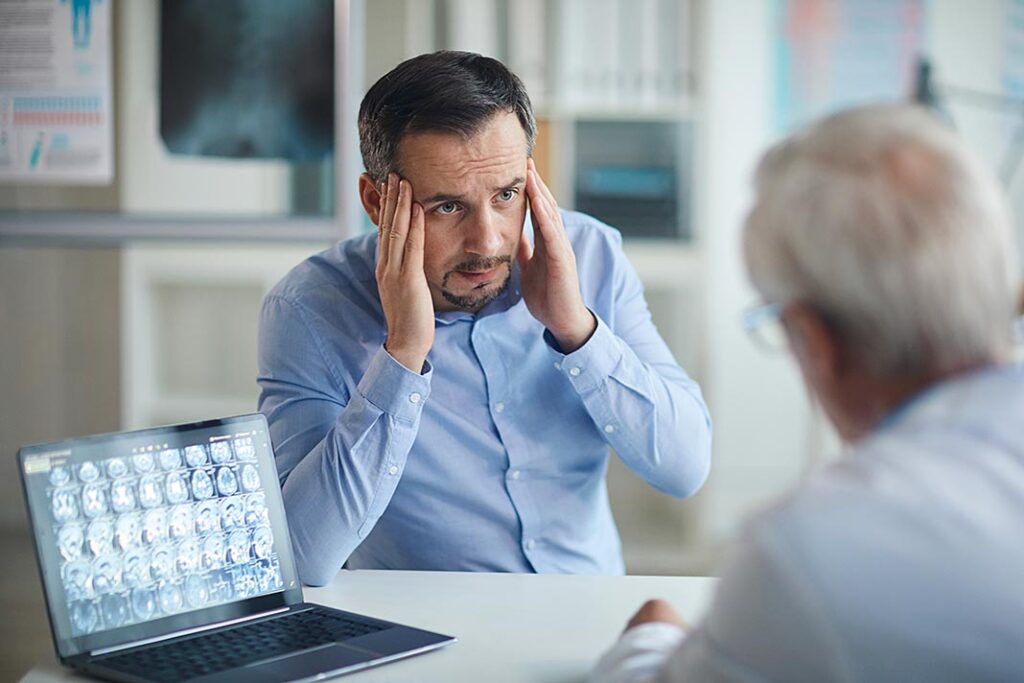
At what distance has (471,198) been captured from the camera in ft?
5.17

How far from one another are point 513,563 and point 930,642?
930 mm

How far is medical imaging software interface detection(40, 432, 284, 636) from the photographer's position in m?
1.14

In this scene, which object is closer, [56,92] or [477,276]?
[477,276]

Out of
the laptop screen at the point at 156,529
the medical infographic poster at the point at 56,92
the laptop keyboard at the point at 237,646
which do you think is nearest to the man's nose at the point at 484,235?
the laptop screen at the point at 156,529

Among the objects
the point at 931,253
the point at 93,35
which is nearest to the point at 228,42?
the point at 93,35

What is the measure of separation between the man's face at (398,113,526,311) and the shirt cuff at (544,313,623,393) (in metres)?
0.15

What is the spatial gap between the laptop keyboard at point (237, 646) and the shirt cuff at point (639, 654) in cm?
28

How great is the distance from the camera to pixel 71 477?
1.15 m

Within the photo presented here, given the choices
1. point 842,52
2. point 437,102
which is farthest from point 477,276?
point 842,52

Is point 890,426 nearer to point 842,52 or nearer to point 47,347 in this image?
point 47,347

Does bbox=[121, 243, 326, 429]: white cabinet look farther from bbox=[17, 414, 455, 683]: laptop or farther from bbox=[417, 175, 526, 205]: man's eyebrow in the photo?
bbox=[17, 414, 455, 683]: laptop

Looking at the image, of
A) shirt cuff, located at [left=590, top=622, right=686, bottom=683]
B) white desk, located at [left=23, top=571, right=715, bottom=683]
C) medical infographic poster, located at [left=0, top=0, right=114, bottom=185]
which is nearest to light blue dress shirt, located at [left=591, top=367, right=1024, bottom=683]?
shirt cuff, located at [left=590, top=622, right=686, bottom=683]

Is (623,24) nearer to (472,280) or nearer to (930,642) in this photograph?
(472,280)

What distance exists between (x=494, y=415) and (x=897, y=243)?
36.2 inches
